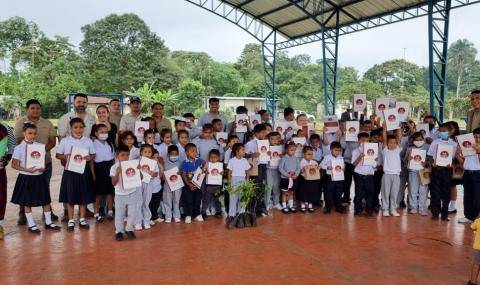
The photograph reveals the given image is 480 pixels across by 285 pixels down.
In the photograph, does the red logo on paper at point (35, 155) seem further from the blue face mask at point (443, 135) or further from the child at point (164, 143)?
the blue face mask at point (443, 135)

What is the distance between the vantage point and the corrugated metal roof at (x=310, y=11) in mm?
10109

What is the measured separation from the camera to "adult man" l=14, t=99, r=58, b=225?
454 centimetres

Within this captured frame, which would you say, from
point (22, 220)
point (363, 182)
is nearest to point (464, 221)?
point (363, 182)

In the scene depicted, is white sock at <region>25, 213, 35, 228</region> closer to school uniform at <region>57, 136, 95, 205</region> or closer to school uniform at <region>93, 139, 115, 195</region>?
school uniform at <region>57, 136, 95, 205</region>

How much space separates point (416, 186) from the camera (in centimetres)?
557

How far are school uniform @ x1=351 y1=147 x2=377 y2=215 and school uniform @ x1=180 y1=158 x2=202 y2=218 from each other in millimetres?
2221

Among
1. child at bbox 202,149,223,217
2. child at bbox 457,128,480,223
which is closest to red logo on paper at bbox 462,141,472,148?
child at bbox 457,128,480,223

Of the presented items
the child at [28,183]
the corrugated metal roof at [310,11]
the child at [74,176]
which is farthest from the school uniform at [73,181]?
the corrugated metal roof at [310,11]

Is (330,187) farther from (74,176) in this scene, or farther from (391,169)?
(74,176)

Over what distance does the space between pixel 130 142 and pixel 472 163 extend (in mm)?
4294

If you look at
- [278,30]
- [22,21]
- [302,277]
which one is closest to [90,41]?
[22,21]

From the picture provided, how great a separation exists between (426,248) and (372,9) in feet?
26.2

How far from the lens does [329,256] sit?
151 inches

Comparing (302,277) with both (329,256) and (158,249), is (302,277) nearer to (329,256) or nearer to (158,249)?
(329,256)
